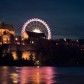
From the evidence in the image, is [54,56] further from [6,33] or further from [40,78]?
[40,78]

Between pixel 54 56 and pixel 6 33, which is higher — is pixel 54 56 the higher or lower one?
the lower one

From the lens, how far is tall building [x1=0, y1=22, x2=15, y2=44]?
182 meters

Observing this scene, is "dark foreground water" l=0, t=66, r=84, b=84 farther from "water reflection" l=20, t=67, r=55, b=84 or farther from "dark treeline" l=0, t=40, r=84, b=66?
"dark treeline" l=0, t=40, r=84, b=66

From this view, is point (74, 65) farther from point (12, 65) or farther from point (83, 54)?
point (12, 65)

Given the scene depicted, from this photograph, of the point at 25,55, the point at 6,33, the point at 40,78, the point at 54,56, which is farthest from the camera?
the point at 6,33

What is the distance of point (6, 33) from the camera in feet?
621

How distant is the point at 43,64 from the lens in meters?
167

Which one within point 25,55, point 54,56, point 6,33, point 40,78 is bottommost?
point 40,78

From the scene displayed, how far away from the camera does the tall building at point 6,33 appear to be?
181650 millimetres

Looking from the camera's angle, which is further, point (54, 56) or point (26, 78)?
point (54, 56)

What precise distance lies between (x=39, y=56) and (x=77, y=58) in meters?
14.4

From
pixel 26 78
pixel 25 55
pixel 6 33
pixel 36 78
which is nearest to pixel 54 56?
pixel 25 55

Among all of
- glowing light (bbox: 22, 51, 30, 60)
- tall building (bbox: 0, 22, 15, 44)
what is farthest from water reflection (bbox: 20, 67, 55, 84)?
tall building (bbox: 0, 22, 15, 44)

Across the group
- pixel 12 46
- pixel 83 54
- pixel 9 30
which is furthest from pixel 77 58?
pixel 9 30
